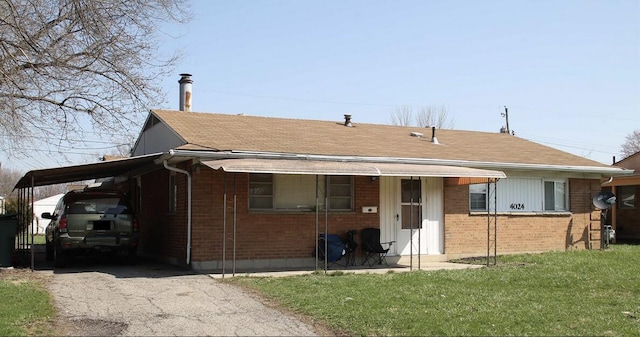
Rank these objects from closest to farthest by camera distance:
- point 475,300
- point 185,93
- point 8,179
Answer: point 475,300
point 185,93
point 8,179

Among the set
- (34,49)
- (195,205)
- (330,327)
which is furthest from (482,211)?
(34,49)

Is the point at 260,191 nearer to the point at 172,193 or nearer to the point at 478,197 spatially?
the point at 172,193

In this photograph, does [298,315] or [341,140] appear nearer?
[298,315]

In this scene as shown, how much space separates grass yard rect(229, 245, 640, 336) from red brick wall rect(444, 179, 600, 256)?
2244mm

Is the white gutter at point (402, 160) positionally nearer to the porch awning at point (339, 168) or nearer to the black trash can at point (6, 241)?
the porch awning at point (339, 168)

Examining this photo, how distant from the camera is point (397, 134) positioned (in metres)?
19.8

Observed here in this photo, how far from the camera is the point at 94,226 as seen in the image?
1419 centimetres

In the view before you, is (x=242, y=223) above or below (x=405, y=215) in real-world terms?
below

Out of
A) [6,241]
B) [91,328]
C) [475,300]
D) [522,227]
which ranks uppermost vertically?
[522,227]

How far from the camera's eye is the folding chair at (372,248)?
595 inches

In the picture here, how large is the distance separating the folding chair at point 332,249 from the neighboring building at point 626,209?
13.6 m

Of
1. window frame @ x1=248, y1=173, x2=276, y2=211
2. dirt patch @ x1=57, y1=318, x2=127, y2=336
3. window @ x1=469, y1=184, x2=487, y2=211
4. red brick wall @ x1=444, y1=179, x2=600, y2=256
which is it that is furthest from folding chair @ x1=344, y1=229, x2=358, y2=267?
dirt patch @ x1=57, y1=318, x2=127, y2=336

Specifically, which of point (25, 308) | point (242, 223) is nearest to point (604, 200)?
point (242, 223)

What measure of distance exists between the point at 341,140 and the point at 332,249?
11.4 ft
